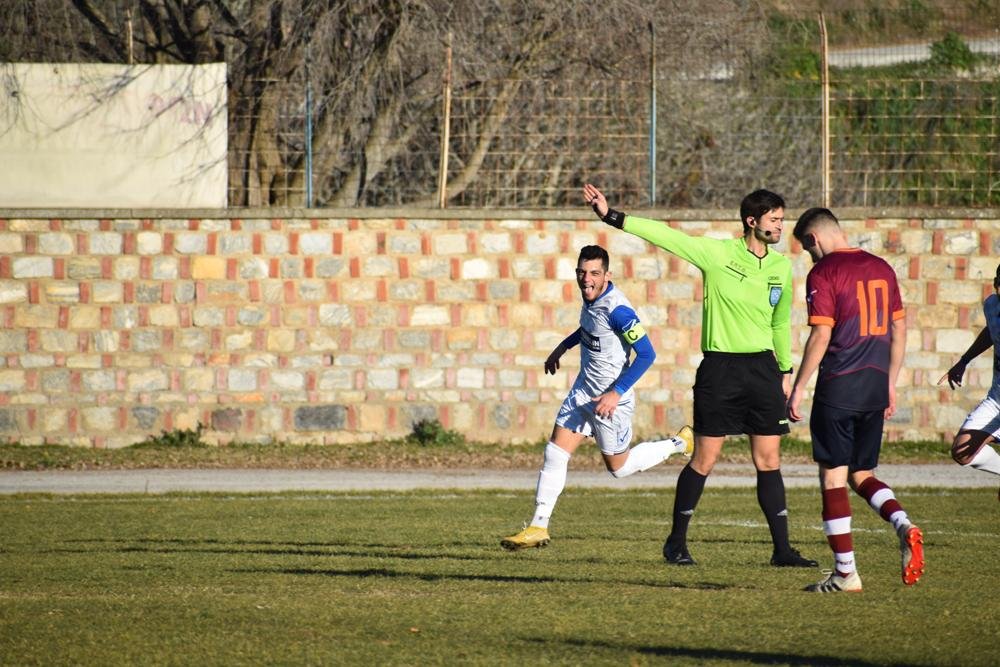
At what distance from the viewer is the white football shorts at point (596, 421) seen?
9641 mm

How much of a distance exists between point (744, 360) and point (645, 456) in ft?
4.68

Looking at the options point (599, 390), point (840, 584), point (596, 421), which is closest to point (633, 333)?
point (599, 390)

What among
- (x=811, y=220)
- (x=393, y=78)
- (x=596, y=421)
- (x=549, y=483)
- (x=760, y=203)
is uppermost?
(x=393, y=78)

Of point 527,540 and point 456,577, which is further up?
point 527,540

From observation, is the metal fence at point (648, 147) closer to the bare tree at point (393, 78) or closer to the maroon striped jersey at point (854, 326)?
the bare tree at point (393, 78)

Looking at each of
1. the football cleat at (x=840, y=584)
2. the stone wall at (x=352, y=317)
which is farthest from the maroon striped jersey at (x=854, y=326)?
the stone wall at (x=352, y=317)

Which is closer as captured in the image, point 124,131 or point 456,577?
point 456,577

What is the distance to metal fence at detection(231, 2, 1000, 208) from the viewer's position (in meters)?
17.2

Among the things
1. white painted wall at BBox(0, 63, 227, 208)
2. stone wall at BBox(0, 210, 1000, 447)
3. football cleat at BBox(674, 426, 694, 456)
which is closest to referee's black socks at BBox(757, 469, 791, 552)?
football cleat at BBox(674, 426, 694, 456)

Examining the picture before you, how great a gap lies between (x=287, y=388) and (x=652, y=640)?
10808mm

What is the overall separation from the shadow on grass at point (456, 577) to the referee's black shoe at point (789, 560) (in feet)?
2.87

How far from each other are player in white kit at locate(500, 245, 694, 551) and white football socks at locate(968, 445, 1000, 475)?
252 cm

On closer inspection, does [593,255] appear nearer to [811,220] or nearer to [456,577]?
→ [811,220]

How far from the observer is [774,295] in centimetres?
888
